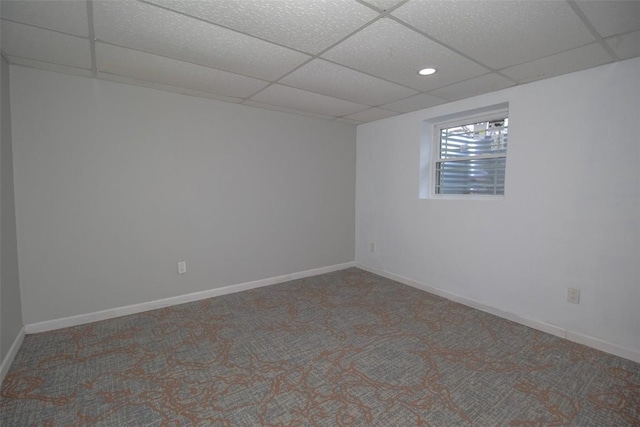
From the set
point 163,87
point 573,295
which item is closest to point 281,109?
point 163,87

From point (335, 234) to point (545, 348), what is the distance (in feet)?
8.96

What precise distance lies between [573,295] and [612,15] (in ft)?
6.73

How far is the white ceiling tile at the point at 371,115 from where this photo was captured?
3.67m

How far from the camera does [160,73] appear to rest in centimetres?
248

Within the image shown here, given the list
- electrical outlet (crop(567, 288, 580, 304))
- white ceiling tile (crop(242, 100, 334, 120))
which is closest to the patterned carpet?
electrical outlet (crop(567, 288, 580, 304))

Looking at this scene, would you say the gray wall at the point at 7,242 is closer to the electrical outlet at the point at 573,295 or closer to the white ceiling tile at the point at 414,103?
the white ceiling tile at the point at 414,103

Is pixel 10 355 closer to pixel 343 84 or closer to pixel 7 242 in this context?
pixel 7 242

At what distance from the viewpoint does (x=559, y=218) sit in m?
2.52

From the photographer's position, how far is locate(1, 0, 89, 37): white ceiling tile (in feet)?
5.06

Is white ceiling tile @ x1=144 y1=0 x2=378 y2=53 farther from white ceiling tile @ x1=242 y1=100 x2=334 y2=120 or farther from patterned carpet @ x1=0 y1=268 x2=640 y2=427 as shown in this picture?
patterned carpet @ x1=0 y1=268 x2=640 y2=427

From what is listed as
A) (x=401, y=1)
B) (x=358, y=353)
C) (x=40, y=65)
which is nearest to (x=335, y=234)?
(x=358, y=353)

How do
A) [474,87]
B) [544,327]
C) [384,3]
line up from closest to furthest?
[384,3], [544,327], [474,87]

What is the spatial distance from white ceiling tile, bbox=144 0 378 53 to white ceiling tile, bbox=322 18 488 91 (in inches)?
5.4

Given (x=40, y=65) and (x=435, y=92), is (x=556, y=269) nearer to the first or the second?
(x=435, y=92)
